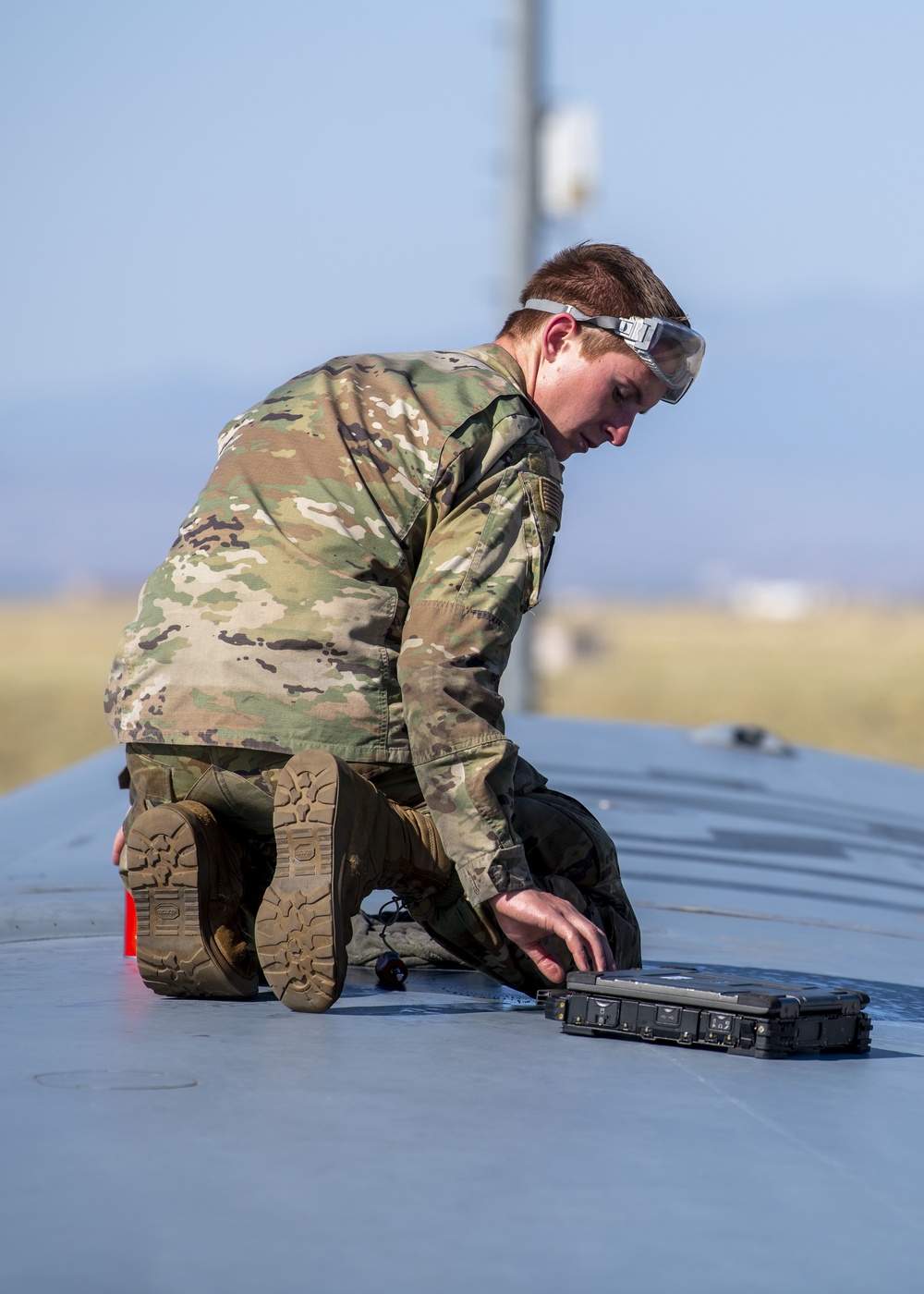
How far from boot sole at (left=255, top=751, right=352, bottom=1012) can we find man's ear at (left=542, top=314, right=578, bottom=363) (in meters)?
0.78

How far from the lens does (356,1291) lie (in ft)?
4.39

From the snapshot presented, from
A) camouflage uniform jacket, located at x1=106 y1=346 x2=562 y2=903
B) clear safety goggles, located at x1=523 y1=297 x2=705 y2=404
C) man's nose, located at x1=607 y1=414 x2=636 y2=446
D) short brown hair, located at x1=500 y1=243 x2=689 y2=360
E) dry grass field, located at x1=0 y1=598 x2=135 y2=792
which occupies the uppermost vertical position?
short brown hair, located at x1=500 y1=243 x2=689 y2=360

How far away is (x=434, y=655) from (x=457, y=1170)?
3.18ft

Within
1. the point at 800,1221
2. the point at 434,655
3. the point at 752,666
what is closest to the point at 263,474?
the point at 434,655

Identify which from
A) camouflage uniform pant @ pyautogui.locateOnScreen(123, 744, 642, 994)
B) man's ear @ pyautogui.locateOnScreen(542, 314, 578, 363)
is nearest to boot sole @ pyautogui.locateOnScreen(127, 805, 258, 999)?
camouflage uniform pant @ pyautogui.locateOnScreen(123, 744, 642, 994)

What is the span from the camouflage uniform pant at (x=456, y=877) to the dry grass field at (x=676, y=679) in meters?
8.95

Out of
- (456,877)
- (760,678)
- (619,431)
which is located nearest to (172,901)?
(456,877)

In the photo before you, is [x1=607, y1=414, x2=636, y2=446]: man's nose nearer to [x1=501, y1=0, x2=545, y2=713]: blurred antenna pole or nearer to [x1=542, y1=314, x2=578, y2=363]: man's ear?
[x1=542, y1=314, x2=578, y2=363]: man's ear

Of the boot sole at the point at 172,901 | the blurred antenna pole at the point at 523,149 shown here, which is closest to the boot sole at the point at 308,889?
the boot sole at the point at 172,901

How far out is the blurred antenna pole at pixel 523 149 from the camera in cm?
971

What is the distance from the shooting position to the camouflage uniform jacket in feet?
8.13

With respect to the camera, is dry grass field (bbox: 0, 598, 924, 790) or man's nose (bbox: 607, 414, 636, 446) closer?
man's nose (bbox: 607, 414, 636, 446)

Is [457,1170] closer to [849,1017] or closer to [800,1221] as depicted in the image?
[800,1221]

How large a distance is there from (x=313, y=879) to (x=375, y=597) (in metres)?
0.45
